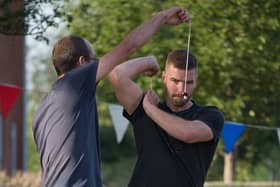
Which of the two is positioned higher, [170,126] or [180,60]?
[180,60]

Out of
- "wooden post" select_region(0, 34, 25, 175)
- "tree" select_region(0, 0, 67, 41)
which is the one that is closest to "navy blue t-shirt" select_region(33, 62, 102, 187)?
"tree" select_region(0, 0, 67, 41)

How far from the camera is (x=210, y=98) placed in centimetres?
1165

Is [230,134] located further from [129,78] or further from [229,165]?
[229,165]

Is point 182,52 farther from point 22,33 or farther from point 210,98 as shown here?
point 210,98

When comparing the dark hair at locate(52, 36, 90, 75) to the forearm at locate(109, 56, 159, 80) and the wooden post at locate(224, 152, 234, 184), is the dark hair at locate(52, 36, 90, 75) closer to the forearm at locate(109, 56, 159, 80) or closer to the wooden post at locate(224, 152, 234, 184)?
the forearm at locate(109, 56, 159, 80)

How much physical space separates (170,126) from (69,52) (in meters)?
0.69

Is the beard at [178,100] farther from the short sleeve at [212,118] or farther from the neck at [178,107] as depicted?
the short sleeve at [212,118]

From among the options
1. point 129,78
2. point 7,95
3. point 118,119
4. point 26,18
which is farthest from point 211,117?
point 118,119

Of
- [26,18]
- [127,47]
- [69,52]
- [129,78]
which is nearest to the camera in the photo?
[127,47]

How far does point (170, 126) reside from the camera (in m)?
4.97

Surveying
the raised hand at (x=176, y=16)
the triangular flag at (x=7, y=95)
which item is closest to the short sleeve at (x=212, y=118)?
the raised hand at (x=176, y=16)

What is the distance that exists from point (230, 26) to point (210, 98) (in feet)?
7.52

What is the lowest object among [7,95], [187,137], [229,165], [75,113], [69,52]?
[229,165]

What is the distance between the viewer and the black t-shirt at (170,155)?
16.5ft
